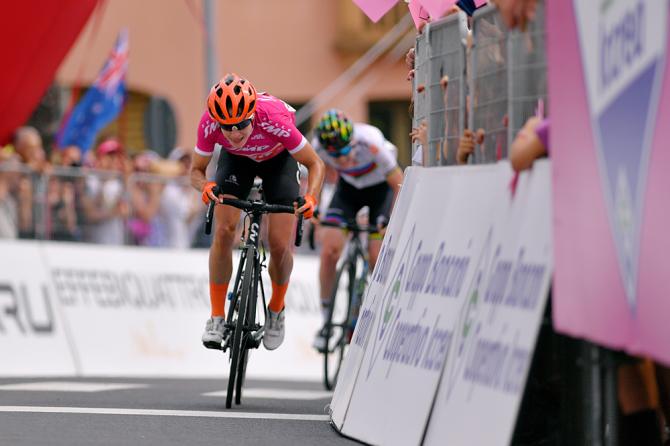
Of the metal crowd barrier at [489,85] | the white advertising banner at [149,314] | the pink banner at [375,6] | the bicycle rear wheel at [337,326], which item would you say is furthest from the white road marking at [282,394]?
the metal crowd barrier at [489,85]

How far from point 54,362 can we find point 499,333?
32.6ft

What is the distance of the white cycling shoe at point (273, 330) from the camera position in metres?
11.1

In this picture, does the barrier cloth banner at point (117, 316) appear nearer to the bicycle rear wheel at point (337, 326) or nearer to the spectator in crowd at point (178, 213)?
the spectator in crowd at point (178, 213)

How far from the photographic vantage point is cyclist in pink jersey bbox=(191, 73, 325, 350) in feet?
33.2

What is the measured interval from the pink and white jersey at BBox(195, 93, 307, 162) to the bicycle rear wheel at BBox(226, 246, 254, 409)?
727mm

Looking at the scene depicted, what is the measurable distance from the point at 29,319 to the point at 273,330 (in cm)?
515

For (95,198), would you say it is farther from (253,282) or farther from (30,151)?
(253,282)

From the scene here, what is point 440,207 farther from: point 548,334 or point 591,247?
point 591,247

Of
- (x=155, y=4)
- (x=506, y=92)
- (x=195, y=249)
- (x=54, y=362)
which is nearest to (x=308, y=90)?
(x=155, y=4)

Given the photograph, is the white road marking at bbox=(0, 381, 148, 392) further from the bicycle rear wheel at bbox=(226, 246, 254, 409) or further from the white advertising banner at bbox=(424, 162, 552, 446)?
the white advertising banner at bbox=(424, 162, 552, 446)

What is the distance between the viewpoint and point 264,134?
10562 mm

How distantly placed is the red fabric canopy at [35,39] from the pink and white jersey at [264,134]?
8632 millimetres

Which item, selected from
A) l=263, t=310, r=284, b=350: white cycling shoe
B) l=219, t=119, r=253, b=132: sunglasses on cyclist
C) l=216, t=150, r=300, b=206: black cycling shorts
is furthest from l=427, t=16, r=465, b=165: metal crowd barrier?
l=263, t=310, r=284, b=350: white cycling shoe

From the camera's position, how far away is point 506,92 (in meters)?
7.02
